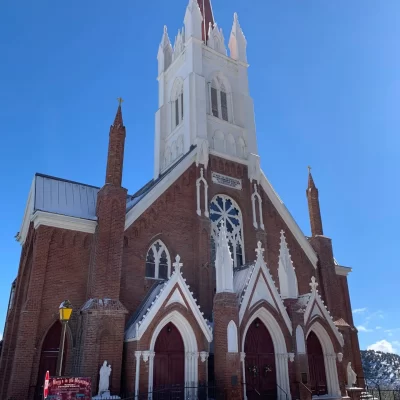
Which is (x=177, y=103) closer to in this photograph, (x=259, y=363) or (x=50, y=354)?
(x=259, y=363)

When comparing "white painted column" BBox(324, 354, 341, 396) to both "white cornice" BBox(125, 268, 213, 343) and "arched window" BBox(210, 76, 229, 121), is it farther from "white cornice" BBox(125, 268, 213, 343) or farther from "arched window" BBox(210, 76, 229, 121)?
"arched window" BBox(210, 76, 229, 121)

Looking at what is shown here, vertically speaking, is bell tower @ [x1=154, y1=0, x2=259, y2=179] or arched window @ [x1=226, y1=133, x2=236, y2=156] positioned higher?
bell tower @ [x1=154, y1=0, x2=259, y2=179]

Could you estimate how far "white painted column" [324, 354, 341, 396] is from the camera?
65.7ft

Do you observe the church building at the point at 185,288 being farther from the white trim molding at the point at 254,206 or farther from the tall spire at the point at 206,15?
the tall spire at the point at 206,15

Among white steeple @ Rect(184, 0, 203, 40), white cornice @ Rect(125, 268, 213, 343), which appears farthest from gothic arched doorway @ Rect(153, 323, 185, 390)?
white steeple @ Rect(184, 0, 203, 40)

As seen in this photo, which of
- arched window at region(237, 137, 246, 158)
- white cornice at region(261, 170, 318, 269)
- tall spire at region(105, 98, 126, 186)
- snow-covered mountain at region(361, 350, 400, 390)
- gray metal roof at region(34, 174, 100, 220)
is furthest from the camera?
snow-covered mountain at region(361, 350, 400, 390)

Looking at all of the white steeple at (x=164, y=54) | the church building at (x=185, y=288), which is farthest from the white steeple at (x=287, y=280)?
the white steeple at (x=164, y=54)

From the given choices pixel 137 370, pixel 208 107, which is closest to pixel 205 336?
pixel 137 370

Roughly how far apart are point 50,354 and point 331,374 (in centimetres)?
1302

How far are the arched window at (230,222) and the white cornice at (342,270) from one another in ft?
25.4

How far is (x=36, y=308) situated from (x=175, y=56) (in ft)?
69.8

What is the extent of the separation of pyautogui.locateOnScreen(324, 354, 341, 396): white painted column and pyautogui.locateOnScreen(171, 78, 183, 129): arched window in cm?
1683

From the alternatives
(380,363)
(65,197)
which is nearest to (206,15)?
(65,197)

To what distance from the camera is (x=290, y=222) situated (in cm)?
2597
